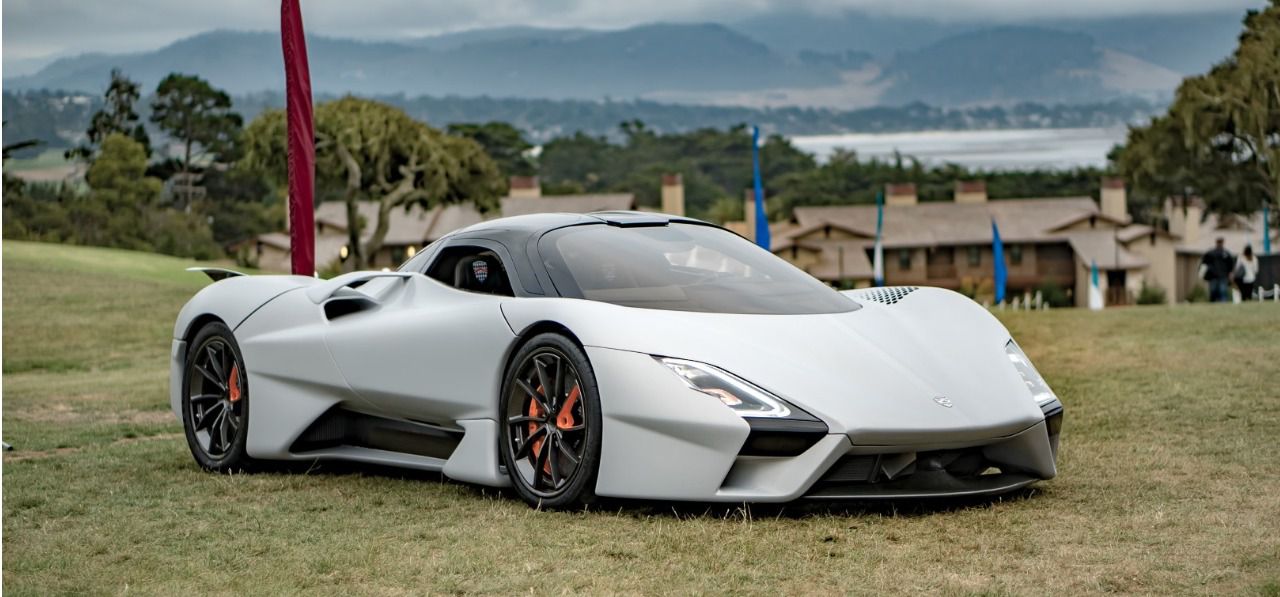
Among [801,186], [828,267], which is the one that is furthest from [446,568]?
[801,186]

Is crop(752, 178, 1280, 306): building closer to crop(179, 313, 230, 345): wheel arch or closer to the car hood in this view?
crop(179, 313, 230, 345): wheel arch

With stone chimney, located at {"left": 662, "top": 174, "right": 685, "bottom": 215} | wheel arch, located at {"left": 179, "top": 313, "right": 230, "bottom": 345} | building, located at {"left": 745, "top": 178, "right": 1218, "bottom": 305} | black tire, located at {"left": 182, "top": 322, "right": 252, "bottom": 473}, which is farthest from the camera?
stone chimney, located at {"left": 662, "top": 174, "right": 685, "bottom": 215}

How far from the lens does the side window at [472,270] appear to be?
7039 millimetres

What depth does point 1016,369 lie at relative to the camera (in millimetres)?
6648

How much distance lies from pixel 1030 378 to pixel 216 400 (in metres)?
4.36

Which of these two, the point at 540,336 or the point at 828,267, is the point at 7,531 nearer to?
the point at 540,336

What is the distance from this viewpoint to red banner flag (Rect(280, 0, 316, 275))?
1141cm

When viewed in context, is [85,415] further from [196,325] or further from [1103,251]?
[1103,251]

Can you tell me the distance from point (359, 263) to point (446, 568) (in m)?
48.7

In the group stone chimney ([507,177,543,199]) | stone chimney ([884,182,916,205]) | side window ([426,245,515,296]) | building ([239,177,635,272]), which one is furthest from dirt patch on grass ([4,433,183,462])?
stone chimney ([884,182,916,205])

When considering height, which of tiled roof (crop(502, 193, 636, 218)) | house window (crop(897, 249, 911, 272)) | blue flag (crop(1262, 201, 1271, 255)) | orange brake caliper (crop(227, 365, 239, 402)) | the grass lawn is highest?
orange brake caliper (crop(227, 365, 239, 402))

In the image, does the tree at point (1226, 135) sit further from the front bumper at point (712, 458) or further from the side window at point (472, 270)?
the front bumper at point (712, 458)

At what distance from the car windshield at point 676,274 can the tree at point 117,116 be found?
306 feet

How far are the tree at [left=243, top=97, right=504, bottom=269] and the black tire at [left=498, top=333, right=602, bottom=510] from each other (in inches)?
1878
